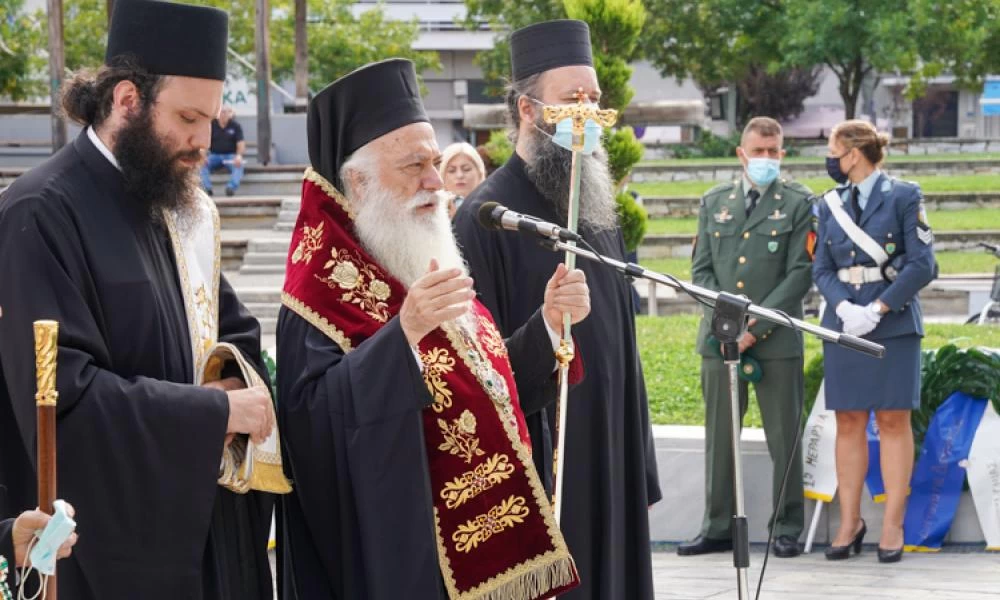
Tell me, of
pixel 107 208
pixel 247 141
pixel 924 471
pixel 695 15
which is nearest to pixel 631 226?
pixel 924 471

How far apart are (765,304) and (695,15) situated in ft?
120

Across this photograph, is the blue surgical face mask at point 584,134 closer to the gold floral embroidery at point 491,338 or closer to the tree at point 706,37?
the gold floral embroidery at point 491,338

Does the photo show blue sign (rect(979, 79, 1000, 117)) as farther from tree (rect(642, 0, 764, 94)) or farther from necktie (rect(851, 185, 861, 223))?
necktie (rect(851, 185, 861, 223))

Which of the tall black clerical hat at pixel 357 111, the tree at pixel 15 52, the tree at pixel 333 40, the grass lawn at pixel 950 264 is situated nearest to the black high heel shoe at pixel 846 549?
the tall black clerical hat at pixel 357 111

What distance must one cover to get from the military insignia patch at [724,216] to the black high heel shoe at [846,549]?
1729 millimetres

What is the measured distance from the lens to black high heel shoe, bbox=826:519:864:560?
762cm

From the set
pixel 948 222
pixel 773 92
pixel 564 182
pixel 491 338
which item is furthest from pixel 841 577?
pixel 773 92

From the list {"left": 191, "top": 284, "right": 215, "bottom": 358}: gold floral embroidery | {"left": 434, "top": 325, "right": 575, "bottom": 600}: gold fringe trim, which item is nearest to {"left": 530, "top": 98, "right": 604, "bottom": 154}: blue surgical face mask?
{"left": 434, "top": 325, "right": 575, "bottom": 600}: gold fringe trim

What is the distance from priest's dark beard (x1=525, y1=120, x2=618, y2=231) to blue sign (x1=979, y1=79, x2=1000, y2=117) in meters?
31.1

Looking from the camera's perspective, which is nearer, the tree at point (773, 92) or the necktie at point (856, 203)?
the necktie at point (856, 203)

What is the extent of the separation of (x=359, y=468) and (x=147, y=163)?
949 millimetres

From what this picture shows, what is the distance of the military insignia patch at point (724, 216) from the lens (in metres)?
8.12

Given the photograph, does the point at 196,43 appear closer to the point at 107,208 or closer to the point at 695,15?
the point at 107,208

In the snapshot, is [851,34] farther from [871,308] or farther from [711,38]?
[871,308]
